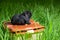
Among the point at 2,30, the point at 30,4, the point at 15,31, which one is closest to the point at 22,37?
the point at 15,31

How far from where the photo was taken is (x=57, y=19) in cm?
350

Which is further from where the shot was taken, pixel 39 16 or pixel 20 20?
pixel 39 16

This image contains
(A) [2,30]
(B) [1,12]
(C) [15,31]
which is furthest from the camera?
(B) [1,12]

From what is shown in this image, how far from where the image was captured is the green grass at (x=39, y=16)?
266cm

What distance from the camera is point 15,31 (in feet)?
8.17

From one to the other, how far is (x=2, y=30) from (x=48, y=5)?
5.44 feet

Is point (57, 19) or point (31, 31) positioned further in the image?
point (57, 19)

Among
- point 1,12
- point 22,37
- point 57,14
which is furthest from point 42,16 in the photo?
point 22,37

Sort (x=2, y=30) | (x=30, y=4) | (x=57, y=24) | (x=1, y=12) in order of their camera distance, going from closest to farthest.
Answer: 1. (x=2, y=30)
2. (x=57, y=24)
3. (x=1, y=12)
4. (x=30, y=4)

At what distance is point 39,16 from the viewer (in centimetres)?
351

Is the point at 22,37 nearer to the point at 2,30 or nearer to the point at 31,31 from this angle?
the point at 31,31

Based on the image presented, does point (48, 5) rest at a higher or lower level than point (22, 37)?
higher

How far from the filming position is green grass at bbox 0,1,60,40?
266 centimetres

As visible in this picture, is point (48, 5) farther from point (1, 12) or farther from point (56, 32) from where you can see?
point (56, 32)
